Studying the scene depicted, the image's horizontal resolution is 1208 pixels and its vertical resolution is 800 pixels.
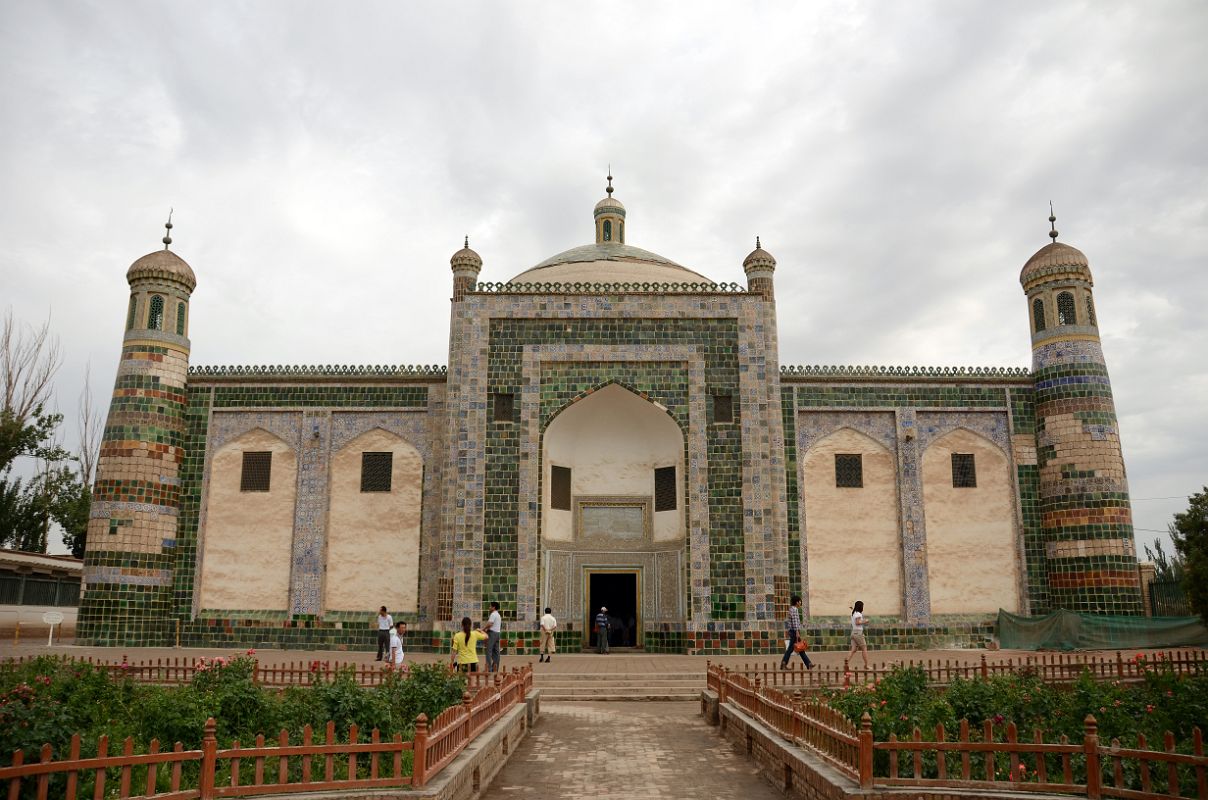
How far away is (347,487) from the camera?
20891 millimetres

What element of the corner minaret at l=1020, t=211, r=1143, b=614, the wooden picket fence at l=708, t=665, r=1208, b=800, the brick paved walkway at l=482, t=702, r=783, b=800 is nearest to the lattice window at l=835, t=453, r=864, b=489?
the corner minaret at l=1020, t=211, r=1143, b=614

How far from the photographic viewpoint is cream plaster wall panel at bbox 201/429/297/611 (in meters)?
20.4

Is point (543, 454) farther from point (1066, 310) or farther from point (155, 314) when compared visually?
point (1066, 310)

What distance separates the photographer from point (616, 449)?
21.5 meters

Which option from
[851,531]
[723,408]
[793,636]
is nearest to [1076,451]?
[851,531]

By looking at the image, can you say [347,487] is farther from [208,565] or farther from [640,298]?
[640,298]

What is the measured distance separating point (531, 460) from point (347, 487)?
4.68 metres

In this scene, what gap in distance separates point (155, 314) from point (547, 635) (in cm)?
1205

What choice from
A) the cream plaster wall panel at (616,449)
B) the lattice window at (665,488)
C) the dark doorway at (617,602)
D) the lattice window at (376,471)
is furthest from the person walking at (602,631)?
the lattice window at (376,471)

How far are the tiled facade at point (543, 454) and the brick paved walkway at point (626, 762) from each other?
6767mm

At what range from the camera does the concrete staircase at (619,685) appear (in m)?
14.4

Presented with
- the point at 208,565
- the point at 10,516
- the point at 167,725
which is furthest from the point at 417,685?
the point at 10,516

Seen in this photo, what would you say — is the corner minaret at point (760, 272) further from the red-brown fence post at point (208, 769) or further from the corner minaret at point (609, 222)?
the red-brown fence post at point (208, 769)

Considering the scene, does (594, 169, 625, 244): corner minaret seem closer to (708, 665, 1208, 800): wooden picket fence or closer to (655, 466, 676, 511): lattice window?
(655, 466, 676, 511): lattice window
